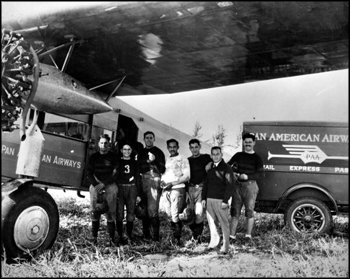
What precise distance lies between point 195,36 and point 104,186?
2.46 meters

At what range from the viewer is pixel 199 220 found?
5473mm

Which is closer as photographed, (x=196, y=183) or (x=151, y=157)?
(x=196, y=183)

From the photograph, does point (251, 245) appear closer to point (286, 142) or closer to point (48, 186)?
point (286, 142)

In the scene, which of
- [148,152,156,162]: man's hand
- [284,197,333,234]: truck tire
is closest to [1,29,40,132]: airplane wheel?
[148,152,156,162]: man's hand

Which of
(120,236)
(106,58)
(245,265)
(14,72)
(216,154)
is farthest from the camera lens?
(106,58)

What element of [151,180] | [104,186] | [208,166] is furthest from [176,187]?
[104,186]

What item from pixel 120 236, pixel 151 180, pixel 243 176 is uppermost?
pixel 243 176

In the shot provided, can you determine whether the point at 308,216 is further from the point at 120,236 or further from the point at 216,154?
the point at 120,236

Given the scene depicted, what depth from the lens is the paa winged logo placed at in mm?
5904

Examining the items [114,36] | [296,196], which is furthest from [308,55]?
[114,36]

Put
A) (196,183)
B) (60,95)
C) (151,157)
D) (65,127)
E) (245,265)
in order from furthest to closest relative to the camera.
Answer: (65,127), (151,157), (196,183), (60,95), (245,265)

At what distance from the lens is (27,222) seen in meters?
3.97

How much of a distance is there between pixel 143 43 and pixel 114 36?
0.43 metres

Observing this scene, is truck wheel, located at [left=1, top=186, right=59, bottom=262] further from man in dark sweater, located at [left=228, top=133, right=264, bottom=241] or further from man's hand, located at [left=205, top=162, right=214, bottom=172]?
man in dark sweater, located at [left=228, top=133, right=264, bottom=241]
